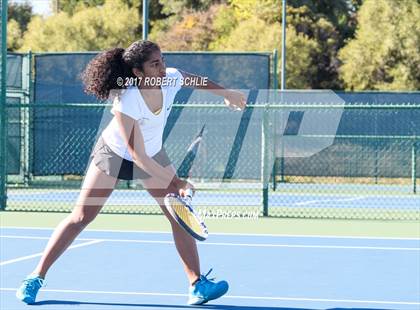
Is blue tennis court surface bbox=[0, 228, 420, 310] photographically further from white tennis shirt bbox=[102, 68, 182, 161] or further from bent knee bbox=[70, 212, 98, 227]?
white tennis shirt bbox=[102, 68, 182, 161]

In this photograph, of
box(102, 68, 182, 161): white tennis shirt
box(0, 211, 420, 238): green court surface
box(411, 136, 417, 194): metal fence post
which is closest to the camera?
box(102, 68, 182, 161): white tennis shirt

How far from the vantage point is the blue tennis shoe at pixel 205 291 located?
7016 millimetres

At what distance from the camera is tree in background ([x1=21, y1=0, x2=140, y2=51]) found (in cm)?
4172

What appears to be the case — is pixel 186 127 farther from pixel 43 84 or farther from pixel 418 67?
pixel 418 67

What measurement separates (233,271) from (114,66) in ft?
8.58

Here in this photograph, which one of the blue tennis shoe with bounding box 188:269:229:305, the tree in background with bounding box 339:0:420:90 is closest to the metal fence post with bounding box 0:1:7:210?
the blue tennis shoe with bounding box 188:269:229:305

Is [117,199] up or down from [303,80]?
up

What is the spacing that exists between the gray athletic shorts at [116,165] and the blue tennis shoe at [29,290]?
0.90 m

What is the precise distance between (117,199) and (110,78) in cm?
1064

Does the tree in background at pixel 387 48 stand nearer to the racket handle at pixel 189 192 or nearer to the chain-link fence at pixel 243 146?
the chain-link fence at pixel 243 146

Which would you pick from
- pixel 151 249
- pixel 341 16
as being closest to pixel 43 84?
pixel 151 249

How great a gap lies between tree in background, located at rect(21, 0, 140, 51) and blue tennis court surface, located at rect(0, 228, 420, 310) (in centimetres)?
3058

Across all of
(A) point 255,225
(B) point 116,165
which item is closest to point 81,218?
(B) point 116,165

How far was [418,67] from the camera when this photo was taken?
38.0 meters
